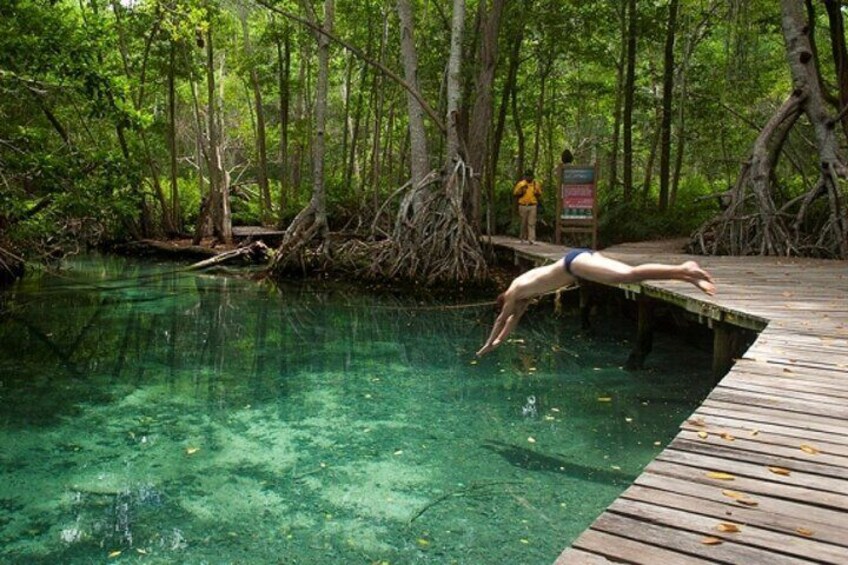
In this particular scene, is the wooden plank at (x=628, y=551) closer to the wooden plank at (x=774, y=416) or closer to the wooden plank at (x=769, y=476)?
the wooden plank at (x=769, y=476)

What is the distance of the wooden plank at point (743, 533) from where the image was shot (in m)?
2.35

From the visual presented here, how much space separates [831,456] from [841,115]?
1082 cm

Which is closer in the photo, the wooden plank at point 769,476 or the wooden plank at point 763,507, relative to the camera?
the wooden plank at point 763,507

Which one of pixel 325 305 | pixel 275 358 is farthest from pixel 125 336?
pixel 325 305

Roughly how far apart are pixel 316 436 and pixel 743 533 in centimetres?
426

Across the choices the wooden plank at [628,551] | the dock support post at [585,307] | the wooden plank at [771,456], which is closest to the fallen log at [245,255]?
the dock support post at [585,307]

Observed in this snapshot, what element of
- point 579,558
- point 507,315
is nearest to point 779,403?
point 507,315

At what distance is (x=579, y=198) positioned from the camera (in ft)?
45.0

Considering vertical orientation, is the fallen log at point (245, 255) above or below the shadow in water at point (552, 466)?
above

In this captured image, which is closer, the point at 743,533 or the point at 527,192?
the point at 743,533

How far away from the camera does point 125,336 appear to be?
10.2m

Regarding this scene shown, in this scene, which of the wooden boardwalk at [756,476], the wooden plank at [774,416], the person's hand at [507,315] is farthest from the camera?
the person's hand at [507,315]

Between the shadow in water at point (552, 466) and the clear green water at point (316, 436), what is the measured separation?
0.02m

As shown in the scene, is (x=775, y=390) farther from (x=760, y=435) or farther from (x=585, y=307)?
(x=585, y=307)
